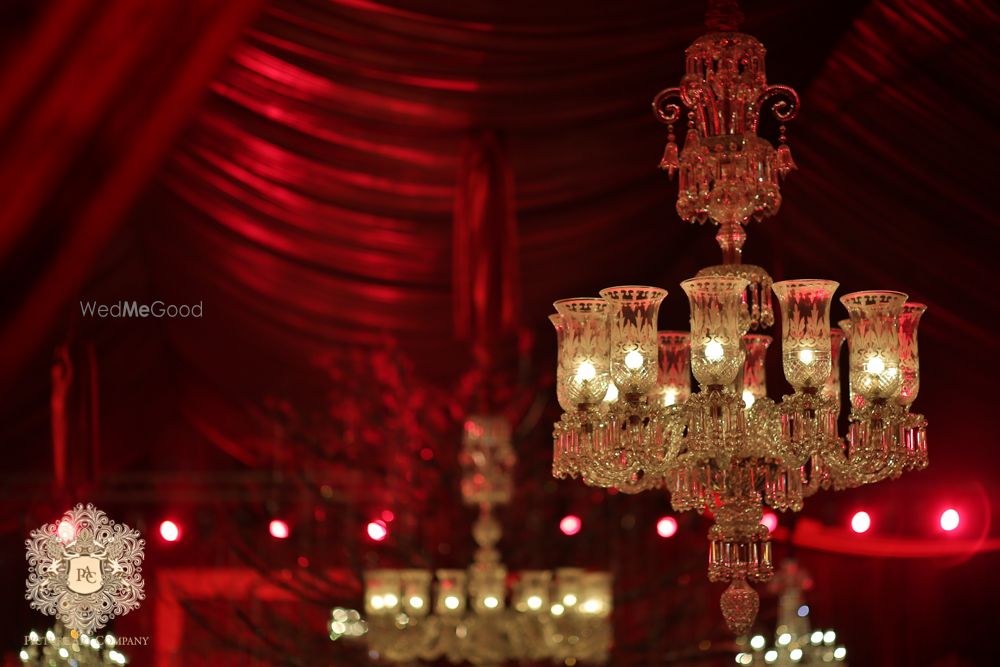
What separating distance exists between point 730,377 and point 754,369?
0.51 meters

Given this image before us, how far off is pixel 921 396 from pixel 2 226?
5.90 meters

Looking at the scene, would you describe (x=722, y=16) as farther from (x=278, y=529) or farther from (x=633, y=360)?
(x=278, y=529)

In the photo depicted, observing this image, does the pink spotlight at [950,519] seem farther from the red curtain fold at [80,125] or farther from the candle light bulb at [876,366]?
the red curtain fold at [80,125]

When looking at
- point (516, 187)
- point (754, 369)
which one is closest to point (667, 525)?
point (516, 187)

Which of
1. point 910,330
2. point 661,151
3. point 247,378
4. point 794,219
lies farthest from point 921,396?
point 247,378

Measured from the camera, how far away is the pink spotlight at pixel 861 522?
7.41 metres

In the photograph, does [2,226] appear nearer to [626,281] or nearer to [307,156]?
[307,156]

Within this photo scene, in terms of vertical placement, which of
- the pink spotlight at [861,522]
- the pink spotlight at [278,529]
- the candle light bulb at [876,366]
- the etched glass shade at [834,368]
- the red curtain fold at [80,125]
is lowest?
the red curtain fold at [80,125]

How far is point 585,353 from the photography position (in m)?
3.19

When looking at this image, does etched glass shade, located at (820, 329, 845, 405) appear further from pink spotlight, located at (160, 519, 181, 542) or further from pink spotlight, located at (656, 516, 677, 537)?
pink spotlight, located at (160, 519, 181, 542)

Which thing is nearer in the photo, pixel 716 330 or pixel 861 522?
pixel 716 330

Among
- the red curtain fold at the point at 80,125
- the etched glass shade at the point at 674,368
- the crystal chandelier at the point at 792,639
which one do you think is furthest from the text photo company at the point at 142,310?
the red curtain fold at the point at 80,125

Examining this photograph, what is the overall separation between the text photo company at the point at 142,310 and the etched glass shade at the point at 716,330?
12.0 feet

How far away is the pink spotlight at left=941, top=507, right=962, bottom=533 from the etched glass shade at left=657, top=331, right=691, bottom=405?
4042 mm
